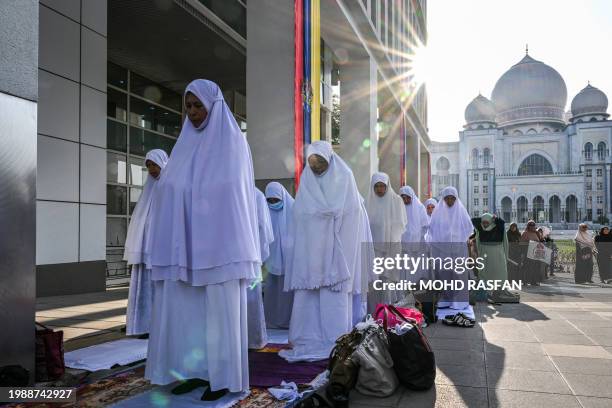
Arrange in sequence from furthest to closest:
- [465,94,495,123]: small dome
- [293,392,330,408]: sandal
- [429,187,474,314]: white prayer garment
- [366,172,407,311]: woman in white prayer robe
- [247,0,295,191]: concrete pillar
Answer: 1. [465,94,495,123]: small dome
2. [429,187,474,314]: white prayer garment
3. [247,0,295,191]: concrete pillar
4. [366,172,407,311]: woman in white prayer robe
5. [293,392,330,408]: sandal

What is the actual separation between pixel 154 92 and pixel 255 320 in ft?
40.2

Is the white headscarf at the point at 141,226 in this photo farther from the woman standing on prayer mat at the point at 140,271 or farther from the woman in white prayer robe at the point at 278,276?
the woman in white prayer robe at the point at 278,276

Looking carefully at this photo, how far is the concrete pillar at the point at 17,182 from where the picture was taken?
3529mm

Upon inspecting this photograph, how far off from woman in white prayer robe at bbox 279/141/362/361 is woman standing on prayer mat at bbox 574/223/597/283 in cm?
1100

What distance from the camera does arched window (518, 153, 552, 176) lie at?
7381 cm

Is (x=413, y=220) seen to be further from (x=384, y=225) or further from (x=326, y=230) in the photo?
(x=326, y=230)

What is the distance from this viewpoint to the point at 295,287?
4895 mm

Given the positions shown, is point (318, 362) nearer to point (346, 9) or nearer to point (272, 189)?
point (272, 189)

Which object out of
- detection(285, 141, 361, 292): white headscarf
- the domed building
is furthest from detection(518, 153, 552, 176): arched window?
detection(285, 141, 361, 292): white headscarf

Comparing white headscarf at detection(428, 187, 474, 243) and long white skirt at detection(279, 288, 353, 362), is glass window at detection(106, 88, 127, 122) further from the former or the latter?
long white skirt at detection(279, 288, 353, 362)

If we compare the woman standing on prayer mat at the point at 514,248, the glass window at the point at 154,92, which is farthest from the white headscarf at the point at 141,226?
the woman standing on prayer mat at the point at 514,248

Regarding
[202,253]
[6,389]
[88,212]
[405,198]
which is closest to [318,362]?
[202,253]

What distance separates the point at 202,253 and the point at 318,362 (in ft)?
5.57

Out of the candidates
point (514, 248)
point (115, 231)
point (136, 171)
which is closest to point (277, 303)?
point (115, 231)
